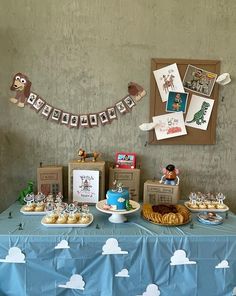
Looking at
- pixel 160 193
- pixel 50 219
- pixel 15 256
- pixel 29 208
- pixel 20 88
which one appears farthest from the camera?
pixel 20 88

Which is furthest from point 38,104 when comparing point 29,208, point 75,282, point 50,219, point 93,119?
point 75,282

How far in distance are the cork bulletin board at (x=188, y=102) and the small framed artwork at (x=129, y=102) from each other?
0.13 metres

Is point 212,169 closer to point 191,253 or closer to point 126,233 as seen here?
point 191,253

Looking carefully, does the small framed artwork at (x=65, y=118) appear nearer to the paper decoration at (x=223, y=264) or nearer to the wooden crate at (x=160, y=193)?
the wooden crate at (x=160, y=193)

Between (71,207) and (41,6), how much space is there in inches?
53.6

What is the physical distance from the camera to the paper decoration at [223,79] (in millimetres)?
1912

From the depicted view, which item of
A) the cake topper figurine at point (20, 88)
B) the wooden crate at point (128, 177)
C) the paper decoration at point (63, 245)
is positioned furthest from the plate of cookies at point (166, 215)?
the cake topper figurine at point (20, 88)

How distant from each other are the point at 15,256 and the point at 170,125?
1.28 m

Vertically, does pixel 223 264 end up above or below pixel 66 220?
below

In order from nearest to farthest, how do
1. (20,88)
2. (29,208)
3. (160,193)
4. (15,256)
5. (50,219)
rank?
(15,256)
(50,219)
(29,208)
(160,193)
(20,88)

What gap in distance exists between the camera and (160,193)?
1.79m

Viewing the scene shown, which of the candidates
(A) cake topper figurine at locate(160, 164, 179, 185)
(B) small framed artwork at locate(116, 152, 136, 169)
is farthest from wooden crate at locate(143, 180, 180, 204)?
(B) small framed artwork at locate(116, 152, 136, 169)

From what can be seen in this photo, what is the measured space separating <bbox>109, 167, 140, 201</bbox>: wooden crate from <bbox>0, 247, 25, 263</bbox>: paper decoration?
749 millimetres

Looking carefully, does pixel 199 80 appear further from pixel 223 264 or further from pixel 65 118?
pixel 223 264
